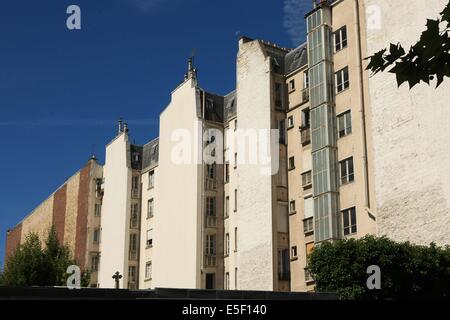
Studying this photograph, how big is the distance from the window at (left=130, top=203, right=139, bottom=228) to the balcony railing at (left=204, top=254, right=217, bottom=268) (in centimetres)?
1390

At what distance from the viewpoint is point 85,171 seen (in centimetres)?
7738

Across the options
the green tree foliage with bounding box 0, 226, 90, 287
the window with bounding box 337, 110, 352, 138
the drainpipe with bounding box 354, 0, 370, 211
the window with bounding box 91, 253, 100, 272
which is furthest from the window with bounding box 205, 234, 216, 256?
the window with bounding box 91, 253, 100, 272

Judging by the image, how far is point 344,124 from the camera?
1777 inches

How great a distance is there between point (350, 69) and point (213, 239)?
676 inches

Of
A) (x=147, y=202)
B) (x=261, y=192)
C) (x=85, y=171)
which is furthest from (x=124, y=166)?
(x=261, y=192)

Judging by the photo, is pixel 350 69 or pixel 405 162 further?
pixel 350 69

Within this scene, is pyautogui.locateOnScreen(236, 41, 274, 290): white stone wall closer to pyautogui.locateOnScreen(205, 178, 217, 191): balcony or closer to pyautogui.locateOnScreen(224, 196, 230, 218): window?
pyautogui.locateOnScreen(224, 196, 230, 218): window

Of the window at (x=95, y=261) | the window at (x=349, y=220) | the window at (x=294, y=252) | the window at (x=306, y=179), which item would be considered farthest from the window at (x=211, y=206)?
the window at (x=95, y=261)

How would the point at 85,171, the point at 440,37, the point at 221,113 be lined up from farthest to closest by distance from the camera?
the point at 85,171
the point at 221,113
the point at 440,37

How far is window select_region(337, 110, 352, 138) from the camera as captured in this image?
44.7 meters

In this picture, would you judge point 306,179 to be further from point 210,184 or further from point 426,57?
point 426,57

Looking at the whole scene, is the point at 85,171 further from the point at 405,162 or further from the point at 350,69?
the point at 405,162

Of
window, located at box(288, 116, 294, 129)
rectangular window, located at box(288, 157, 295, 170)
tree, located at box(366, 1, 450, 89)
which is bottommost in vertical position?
tree, located at box(366, 1, 450, 89)

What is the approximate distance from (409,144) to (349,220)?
596 centimetres
